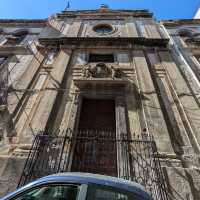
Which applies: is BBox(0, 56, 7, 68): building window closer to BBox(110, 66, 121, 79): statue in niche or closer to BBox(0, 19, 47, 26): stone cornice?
BBox(0, 19, 47, 26): stone cornice

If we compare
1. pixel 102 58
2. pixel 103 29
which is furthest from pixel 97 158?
pixel 103 29

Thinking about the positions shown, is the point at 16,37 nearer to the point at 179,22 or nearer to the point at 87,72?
the point at 87,72

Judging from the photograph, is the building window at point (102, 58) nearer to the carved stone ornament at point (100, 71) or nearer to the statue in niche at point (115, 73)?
the carved stone ornament at point (100, 71)

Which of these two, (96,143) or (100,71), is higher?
(100,71)

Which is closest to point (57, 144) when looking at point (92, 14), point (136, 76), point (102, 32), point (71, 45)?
point (136, 76)

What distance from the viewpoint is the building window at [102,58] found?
35.7 ft

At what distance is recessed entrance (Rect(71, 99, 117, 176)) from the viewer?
6.34m

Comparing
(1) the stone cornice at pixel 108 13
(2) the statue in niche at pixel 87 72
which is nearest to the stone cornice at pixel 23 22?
(1) the stone cornice at pixel 108 13

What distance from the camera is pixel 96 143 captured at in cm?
667

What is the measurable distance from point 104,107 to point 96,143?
7.32 ft

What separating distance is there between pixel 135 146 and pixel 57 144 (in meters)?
2.55

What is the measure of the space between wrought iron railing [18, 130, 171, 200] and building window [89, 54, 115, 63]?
5.06 meters

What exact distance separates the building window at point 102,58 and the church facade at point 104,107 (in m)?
0.06

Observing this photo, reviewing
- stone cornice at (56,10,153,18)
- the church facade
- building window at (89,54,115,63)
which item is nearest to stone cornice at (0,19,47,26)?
stone cornice at (56,10,153,18)
